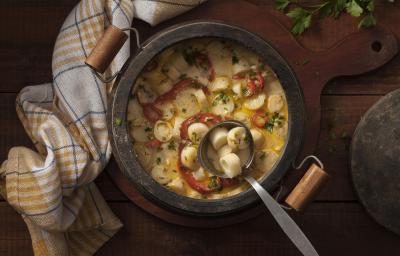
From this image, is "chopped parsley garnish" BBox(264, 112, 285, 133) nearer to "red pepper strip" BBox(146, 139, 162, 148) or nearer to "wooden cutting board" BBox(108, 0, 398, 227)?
"wooden cutting board" BBox(108, 0, 398, 227)

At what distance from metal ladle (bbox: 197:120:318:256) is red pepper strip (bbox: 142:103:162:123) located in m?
0.18

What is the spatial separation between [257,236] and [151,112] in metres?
0.58

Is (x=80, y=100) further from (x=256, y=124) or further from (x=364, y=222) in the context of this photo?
(x=364, y=222)

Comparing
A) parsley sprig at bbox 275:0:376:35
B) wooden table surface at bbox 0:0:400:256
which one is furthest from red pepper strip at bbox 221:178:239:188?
parsley sprig at bbox 275:0:376:35

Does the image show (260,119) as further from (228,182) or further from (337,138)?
(337,138)

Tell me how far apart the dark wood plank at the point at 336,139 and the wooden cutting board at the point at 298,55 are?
66mm

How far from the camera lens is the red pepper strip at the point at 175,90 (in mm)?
2312

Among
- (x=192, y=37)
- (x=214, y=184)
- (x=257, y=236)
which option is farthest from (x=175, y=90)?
(x=257, y=236)

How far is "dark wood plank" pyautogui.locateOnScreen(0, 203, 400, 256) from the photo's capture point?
251cm

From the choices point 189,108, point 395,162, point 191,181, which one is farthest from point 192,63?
point 395,162

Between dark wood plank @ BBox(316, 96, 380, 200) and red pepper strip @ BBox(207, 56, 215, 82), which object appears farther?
dark wood plank @ BBox(316, 96, 380, 200)

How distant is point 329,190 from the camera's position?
8.25 feet

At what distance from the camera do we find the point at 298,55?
2.46 metres

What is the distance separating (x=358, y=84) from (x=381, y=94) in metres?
0.09
